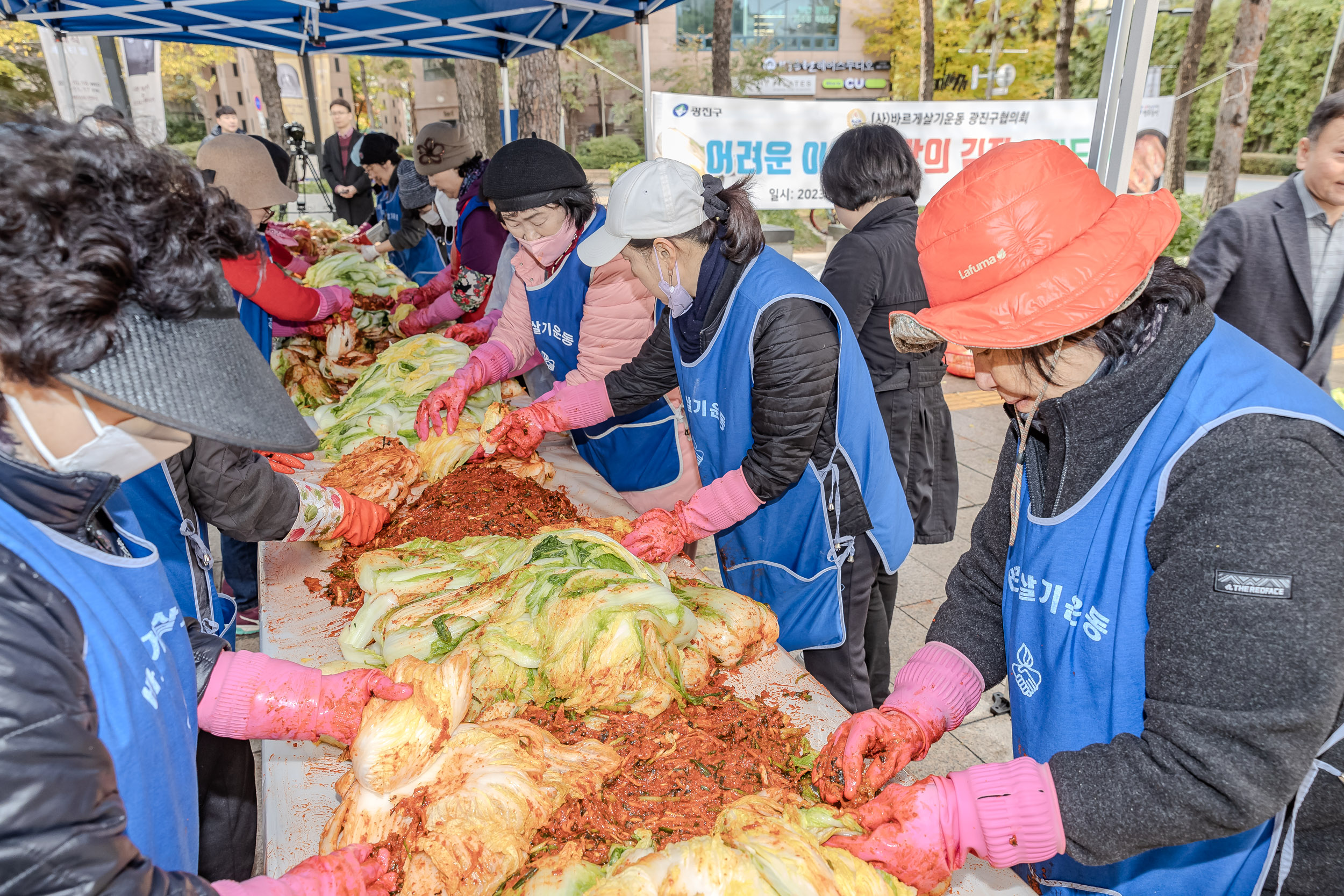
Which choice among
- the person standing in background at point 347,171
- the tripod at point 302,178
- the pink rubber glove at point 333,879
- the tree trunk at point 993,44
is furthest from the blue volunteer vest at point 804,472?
the tree trunk at point 993,44

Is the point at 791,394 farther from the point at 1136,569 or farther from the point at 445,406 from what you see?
the point at 445,406

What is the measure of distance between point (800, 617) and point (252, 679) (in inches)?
70.1

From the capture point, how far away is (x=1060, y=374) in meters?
1.45

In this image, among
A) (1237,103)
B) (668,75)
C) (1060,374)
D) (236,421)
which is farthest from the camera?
(668,75)

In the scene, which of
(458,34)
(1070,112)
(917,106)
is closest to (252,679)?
(458,34)

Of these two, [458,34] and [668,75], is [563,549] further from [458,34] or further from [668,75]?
[668,75]

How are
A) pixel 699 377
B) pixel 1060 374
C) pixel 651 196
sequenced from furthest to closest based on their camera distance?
pixel 699 377
pixel 651 196
pixel 1060 374

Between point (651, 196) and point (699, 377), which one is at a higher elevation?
point (651, 196)

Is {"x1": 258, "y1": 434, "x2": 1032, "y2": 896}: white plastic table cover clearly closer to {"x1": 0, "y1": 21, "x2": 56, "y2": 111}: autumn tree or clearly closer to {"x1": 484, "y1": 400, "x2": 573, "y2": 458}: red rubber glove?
{"x1": 484, "y1": 400, "x2": 573, "y2": 458}: red rubber glove

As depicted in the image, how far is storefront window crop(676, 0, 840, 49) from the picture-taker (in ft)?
127

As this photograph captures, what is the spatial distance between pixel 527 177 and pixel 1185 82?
15.0 m

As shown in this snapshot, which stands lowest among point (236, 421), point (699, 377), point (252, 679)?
point (252, 679)

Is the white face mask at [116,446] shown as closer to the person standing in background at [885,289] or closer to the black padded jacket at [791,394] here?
the black padded jacket at [791,394]

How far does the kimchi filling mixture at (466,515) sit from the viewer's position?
2658 mm
